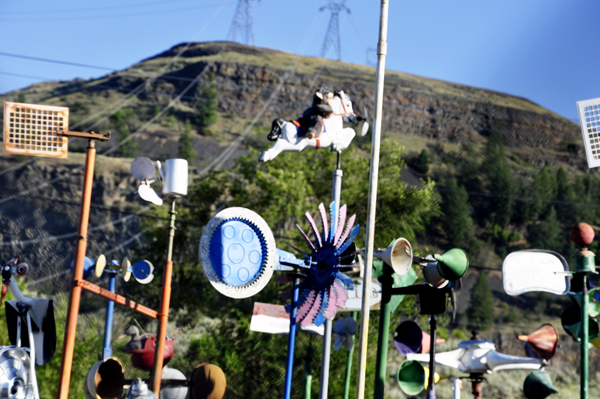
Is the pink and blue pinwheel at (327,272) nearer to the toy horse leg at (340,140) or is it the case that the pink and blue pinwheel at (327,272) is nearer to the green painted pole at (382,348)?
the green painted pole at (382,348)

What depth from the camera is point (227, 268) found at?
7.03 meters

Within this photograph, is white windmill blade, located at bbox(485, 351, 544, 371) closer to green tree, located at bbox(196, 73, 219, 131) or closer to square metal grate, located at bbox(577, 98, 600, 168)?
square metal grate, located at bbox(577, 98, 600, 168)

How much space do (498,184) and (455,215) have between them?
13.0 feet

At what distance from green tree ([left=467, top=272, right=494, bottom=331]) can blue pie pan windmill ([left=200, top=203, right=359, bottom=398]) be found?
17076 millimetres

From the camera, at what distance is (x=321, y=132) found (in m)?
8.73

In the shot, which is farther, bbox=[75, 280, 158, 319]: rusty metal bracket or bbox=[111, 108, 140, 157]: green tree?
bbox=[111, 108, 140, 157]: green tree

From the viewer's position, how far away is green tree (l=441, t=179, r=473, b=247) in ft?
77.0

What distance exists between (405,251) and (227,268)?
169 cm

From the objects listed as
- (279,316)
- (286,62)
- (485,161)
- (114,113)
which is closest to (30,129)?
(279,316)

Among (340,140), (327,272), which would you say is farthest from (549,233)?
(327,272)

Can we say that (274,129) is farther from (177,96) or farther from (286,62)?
(286,62)

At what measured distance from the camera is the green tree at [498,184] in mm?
25703

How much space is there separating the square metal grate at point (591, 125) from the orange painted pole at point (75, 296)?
4.71 meters

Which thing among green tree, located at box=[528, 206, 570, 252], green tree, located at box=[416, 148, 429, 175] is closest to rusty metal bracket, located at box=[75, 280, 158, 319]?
green tree, located at box=[528, 206, 570, 252]
